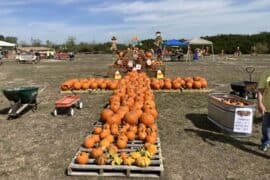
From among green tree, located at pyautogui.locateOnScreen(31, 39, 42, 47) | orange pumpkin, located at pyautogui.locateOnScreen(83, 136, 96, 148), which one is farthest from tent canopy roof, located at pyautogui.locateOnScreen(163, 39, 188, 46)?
green tree, located at pyautogui.locateOnScreen(31, 39, 42, 47)

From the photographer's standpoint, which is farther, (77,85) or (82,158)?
(77,85)

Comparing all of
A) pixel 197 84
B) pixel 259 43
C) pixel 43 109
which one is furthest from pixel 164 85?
pixel 259 43

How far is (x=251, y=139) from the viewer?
7195mm

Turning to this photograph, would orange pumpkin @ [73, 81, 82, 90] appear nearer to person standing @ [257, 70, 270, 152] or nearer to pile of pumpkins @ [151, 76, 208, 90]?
pile of pumpkins @ [151, 76, 208, 90]

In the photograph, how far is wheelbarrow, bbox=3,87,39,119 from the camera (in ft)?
29.7

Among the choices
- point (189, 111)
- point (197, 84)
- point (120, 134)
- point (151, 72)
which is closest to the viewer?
point (120, 134)

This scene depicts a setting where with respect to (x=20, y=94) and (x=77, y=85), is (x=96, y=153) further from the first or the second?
(x=77, y=85)

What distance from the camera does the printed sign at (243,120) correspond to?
7.08 metres

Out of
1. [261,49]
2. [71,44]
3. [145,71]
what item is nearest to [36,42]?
[71,44]

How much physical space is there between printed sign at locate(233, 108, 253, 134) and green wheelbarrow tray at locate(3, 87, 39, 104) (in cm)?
508

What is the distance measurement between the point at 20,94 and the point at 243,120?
526cm

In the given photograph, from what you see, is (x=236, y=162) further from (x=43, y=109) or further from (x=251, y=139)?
(x=43, y=109)

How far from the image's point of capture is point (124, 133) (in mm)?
6824

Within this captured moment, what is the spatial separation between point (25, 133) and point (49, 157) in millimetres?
1774
